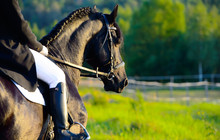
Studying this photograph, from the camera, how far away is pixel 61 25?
352 centimetres

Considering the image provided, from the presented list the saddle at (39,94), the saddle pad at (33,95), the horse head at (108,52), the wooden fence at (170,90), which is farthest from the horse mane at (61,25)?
the wooden fence at (170,90)

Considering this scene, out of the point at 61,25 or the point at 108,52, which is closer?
the point at 61,25

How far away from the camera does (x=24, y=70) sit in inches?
108

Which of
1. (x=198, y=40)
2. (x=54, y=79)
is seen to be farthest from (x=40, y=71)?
(x=198, y=40)

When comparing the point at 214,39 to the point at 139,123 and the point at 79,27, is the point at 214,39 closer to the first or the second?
the point at 139,123

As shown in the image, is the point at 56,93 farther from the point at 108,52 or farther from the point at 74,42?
the point at 108,52

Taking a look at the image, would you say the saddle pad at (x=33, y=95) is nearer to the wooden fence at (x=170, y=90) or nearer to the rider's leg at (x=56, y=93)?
the rider's leg at (x=56, y=93)

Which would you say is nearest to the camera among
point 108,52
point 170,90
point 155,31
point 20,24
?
point 20,24

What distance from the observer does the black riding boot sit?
290 cm

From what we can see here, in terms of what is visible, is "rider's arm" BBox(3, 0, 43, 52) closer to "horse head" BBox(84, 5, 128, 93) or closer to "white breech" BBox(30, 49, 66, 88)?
"white breech" BBox(30, 49, 66, 88)

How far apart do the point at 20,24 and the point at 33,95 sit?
0.68 metres

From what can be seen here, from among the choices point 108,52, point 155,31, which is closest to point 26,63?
point 108,52

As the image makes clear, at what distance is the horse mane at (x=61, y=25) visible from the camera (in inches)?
135

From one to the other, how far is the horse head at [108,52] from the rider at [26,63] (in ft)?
2.83
